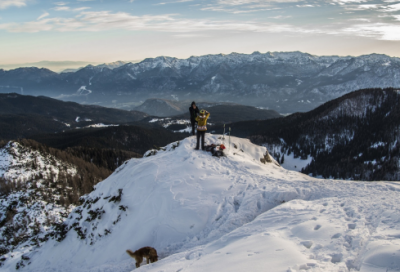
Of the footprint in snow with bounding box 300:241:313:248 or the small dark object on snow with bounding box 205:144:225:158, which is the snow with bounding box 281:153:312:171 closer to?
the small dark object on snow with bounding box 205:144:225:158

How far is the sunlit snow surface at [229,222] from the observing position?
27.5 ft

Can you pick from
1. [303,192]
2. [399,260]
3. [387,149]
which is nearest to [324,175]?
[387,149]

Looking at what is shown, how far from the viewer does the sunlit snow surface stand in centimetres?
838

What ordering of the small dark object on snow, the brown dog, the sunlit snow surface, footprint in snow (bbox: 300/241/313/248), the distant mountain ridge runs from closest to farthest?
the sunlit snow surface
footprint in snow (bbox: 300/241/313/248)
the brown dog
the small dark object on snow
the distant mountain ridge

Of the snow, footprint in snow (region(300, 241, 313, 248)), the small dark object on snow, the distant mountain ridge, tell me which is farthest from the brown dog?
the snow

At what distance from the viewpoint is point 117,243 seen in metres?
15.4

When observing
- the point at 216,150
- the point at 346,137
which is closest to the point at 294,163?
the point at 346,137

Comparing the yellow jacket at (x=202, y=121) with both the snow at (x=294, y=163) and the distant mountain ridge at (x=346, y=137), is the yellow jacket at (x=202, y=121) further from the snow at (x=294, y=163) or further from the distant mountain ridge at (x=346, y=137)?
the snow at (x=294, y=163)

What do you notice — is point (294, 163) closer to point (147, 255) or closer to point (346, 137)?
point (346, 137)

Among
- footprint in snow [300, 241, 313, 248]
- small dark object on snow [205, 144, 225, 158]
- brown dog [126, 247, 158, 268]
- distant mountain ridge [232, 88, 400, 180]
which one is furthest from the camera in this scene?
distant mountain ridge [232, 88, 400, 180]

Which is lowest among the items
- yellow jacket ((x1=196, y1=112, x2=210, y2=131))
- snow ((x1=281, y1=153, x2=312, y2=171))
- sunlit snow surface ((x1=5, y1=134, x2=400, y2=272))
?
snow ((x1=281, y1=153, x2=312, y2=171))

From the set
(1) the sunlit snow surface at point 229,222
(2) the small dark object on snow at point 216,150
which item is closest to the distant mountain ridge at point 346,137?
(2) the small dark object on snow at point 216,150

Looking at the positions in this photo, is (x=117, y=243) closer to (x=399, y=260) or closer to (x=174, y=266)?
(x=174, y=266)

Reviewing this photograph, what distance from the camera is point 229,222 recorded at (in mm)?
13406
